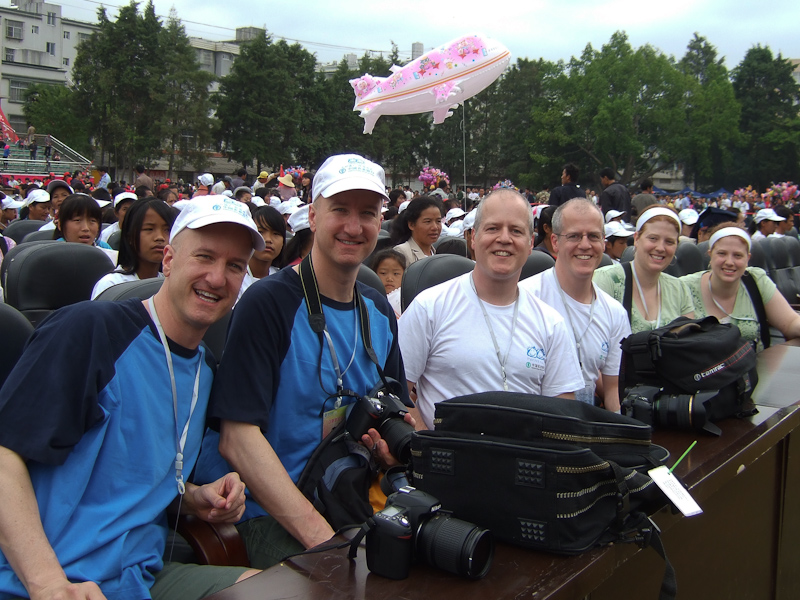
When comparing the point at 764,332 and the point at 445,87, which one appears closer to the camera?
the point at 764,332

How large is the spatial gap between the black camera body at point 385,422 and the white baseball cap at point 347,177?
0.74 meters

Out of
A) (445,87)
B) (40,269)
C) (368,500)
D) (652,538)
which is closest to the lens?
(652,538)

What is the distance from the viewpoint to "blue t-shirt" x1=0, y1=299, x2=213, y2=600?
1.87 meters

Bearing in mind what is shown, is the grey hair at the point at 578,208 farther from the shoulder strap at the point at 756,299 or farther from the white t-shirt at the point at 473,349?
the shoulder strap at the point at 756,299

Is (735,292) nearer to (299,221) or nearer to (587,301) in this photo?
(587,301)

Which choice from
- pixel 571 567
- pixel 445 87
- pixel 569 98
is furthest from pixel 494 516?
pixel 569 98

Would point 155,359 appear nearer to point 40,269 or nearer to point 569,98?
point 40,269

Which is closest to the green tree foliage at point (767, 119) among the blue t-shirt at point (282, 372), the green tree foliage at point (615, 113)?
the green tree foliage at point (615, 113)

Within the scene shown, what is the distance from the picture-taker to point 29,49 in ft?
258

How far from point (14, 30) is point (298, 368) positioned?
298ft

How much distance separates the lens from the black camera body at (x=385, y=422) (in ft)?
7.93

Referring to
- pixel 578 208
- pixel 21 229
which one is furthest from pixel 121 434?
pixel 21 229

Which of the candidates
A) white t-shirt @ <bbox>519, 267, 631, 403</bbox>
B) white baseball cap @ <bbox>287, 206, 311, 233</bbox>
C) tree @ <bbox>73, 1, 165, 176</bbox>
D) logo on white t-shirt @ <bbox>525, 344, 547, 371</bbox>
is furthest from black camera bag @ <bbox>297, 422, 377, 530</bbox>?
tree @ <bbox>73, 1, 165, 176</bbox>

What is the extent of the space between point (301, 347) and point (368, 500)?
0.56m
